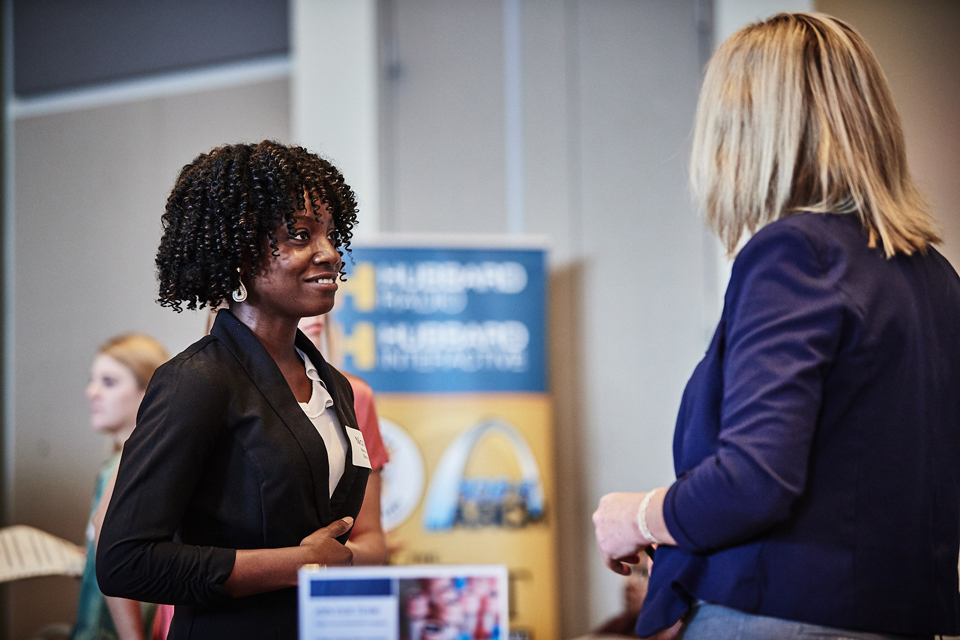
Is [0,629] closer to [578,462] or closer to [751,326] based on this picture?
[578,462]

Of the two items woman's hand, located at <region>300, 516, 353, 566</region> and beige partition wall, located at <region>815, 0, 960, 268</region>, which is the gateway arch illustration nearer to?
beige partition wall, located at <region>815, 0, 960, 268</region>

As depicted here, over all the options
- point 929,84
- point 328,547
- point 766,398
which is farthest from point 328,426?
point 929,84

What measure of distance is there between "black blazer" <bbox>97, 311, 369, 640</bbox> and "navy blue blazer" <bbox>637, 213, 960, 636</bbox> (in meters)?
0.46

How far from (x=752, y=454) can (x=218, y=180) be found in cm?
74

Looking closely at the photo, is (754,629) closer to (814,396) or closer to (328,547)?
(814,396)

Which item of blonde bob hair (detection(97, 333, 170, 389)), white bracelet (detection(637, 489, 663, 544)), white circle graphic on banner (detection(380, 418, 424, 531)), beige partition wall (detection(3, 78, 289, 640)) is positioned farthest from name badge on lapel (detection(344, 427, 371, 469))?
beige partition wall (detection(3, 78, 289, 640))

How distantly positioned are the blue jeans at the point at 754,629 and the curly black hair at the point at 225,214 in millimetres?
707

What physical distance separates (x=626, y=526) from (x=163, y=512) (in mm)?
555

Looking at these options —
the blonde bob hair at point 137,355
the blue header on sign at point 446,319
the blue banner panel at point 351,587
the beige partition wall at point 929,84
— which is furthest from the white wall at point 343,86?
the blue banner panel at point 351,587

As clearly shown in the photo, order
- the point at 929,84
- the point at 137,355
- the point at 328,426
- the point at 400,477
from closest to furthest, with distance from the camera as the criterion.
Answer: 1. the point at 328,426
2. the point at 929,84
3. the point at 137,355
4. the point at 400,477

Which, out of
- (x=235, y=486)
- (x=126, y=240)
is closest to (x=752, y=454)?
(x=235, y=486)

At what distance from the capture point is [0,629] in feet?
14.4

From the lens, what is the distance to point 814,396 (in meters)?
0.93

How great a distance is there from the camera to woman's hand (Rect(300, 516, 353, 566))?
40.3 inches
